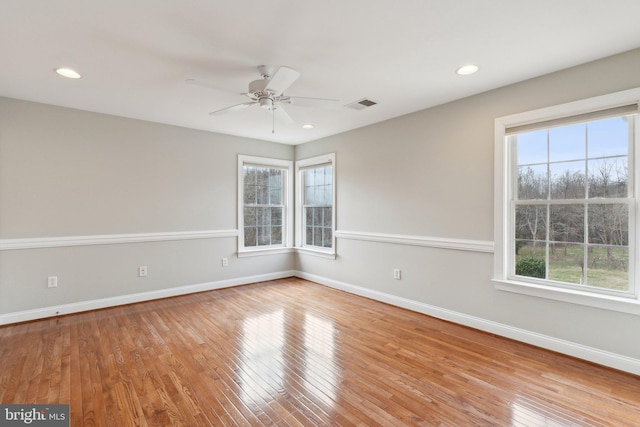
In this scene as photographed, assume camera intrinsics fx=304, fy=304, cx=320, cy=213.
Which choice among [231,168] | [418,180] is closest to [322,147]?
Answer: [231,168]

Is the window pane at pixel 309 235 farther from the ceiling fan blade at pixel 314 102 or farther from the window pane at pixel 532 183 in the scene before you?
the window pane at pixel 532 183

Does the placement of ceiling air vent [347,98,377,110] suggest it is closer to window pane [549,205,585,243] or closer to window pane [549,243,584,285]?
window pane [549,205,585,243]

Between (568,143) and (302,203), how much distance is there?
3.98 metres

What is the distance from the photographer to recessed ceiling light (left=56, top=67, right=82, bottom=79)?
2.70 m

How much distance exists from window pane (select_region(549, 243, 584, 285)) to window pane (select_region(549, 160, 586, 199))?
0.46m

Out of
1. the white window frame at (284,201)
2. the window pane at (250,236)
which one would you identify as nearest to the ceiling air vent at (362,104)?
the white window frame at (284,201)

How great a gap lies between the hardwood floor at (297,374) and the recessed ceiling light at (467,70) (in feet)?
8.34

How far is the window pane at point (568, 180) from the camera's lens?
2.70 meters

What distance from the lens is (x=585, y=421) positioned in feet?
6.19

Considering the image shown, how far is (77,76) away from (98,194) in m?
1.60

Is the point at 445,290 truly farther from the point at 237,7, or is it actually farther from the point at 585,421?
the point at 237,7

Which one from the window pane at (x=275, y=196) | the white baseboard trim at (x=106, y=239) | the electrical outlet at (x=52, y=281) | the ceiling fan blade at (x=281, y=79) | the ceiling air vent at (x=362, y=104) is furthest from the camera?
the window pane at (x=275, y=196)

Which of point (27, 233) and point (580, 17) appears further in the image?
point (27, 233)

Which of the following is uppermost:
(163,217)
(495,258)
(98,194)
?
(98,194)
